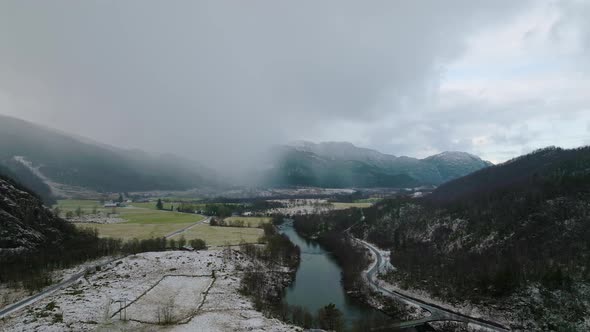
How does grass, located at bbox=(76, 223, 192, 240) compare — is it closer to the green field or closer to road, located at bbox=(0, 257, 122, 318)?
the green field

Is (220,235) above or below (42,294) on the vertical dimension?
above

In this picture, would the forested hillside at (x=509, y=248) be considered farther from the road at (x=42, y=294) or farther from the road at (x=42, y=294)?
the road at (x=42, y=294)

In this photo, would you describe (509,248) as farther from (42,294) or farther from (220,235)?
(42,294)

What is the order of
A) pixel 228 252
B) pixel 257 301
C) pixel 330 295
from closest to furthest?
pixel 257 301 → pixel 330 295 → pixel 228 252

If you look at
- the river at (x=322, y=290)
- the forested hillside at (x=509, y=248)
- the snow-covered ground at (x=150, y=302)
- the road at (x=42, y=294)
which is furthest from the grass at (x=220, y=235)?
the forested hillside at (x=509, y=248)

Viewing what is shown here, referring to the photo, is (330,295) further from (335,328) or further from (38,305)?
(38,305)

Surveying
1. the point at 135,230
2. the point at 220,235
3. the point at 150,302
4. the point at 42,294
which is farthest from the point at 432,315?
the point at 135,230

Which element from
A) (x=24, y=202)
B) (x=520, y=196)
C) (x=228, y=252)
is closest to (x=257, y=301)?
(x=228, y=252)
